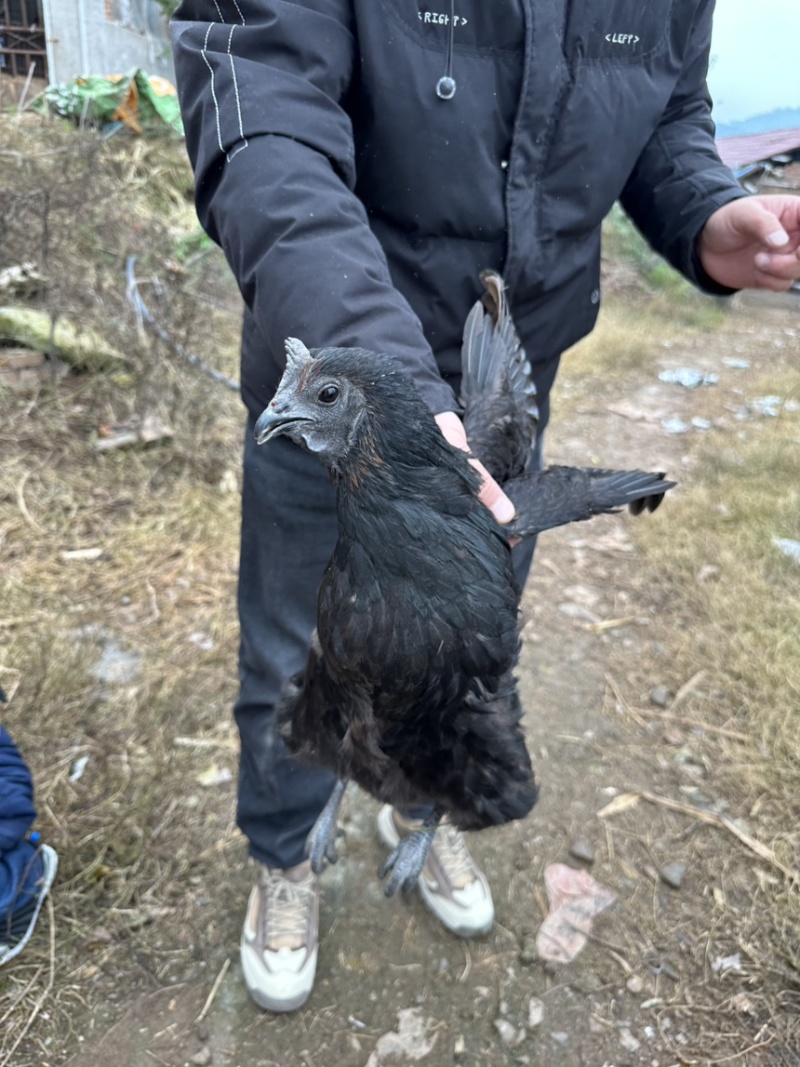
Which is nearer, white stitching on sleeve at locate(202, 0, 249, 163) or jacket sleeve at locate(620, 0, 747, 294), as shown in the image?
white stitching on sleeve at locate(202, 0, 249, 163)

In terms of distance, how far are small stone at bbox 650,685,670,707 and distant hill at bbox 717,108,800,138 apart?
2.08 metres

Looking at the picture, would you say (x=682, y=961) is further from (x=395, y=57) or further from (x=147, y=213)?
(x=147, y=213)

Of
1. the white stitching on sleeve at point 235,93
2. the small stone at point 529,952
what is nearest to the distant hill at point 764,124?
the white stitching on sleeve at point 235,93

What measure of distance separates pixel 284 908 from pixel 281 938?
0.08 metres

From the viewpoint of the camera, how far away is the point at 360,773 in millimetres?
1768

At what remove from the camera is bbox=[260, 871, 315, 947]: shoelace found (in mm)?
2092

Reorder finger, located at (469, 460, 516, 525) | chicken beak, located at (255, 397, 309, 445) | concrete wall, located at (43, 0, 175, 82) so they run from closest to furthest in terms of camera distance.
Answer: chicken beak, located at (255, 397, 309, 445) < finger, located at (469, 460, 516, 525) < concrete wall, located at (43, 0, 175, 82)

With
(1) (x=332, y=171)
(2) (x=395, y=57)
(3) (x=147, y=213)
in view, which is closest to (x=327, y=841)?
(1) (x=332, y=171)

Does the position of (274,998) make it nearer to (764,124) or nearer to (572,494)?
(572,494)

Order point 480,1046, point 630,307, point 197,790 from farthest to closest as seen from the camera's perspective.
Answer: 1. point 630,307
2. point 197,790
3. point 480,1046

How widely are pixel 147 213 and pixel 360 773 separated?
18.1 feet

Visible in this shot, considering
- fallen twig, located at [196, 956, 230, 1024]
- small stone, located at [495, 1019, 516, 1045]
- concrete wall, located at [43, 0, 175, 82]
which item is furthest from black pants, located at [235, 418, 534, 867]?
concrete wall, located at [43, 0, 175, 82]

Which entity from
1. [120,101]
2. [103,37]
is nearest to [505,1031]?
[103,37]

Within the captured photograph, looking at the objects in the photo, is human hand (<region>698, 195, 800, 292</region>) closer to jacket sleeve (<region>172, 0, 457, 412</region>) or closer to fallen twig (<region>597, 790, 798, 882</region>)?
jacket sleeve (<region>172, 0, 457, 412</region>)
